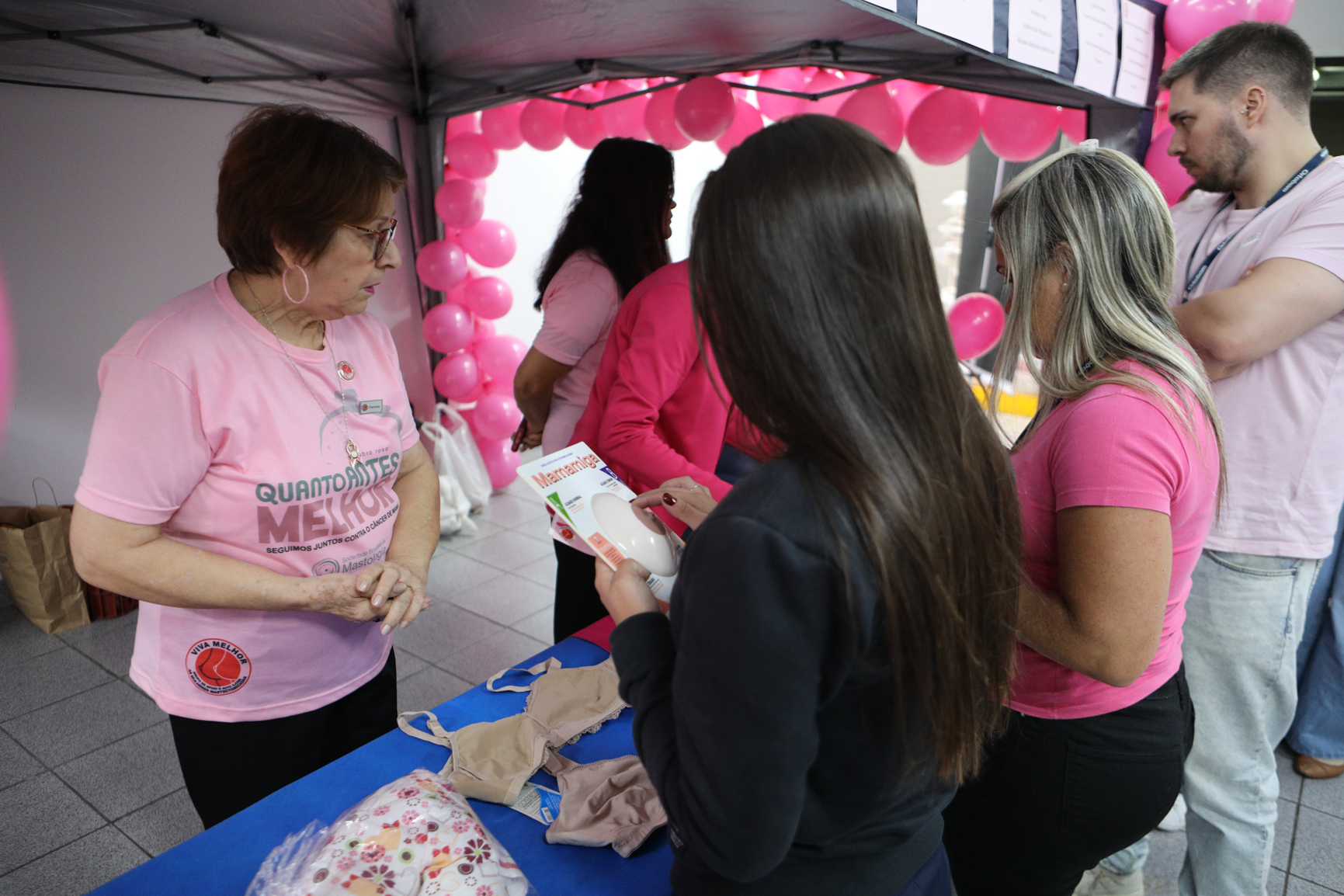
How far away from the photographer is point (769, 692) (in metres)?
0.59

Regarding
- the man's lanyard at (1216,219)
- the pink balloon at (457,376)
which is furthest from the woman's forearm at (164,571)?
the pink balloon at (457,376)

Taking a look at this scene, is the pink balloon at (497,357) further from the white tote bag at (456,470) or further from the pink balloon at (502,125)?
the pink balloon at (502,125)

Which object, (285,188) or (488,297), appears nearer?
(285,188)

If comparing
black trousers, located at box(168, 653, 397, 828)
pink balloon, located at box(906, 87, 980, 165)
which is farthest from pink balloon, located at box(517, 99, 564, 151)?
black trousers, located at box(168, 653, 397, 828)

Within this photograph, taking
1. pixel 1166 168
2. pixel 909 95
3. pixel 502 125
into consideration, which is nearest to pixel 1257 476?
pixel 1166 168

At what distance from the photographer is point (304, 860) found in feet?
2.91

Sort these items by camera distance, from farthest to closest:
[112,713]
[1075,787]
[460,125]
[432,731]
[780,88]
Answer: [460,125], [780,88], [112,713], [432,731], [1075,787]

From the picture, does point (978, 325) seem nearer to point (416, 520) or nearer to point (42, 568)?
point (416, 520)

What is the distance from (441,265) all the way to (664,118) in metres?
1.43

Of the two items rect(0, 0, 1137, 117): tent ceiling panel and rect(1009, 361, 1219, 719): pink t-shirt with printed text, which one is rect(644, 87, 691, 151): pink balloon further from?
rect(1009, 361, 1219, 719): pink t-shirt with printed text

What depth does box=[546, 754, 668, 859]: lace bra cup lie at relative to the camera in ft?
3.60

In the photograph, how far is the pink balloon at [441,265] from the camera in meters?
4.06

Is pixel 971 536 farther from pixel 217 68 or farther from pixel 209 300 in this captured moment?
pixel 217 68

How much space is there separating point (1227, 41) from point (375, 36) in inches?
115
